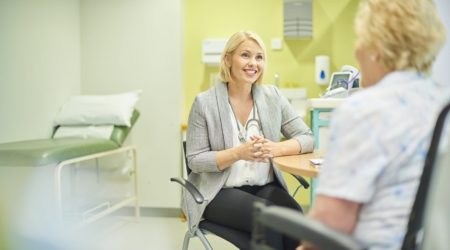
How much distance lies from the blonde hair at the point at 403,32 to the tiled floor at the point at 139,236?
7.10ft

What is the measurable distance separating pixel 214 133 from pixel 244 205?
0.36 meters

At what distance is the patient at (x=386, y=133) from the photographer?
814mm

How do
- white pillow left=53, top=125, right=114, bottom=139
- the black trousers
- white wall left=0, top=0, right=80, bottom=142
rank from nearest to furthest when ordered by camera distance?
the black trousers → white wall left=0, top=0, right=80, bottom=142 → white pillow left=53, top=125, right=114, bottom=139

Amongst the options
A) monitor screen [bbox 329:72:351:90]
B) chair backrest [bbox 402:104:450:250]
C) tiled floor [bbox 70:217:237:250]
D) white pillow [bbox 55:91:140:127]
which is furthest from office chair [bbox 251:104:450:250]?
white pillow [bbox 55:91:140:127]

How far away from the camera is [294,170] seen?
1.46m

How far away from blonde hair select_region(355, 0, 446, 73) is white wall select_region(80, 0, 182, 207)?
2.61 meters

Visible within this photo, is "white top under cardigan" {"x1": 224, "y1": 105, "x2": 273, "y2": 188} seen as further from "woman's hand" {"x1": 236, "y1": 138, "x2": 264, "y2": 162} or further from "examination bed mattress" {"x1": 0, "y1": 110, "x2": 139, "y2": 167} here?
"examination bed mattress" {"x1": 0, "y1": 110, "x2": 139, "y2": 167}

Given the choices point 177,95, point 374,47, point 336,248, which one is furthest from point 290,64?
point 336,248

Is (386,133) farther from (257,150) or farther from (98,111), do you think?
(98,111)

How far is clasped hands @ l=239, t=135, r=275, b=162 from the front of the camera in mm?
1703

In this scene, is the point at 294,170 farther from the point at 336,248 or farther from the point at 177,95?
the point at 177,95

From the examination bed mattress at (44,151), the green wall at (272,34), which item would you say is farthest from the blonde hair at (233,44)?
the green wall at (272,34)

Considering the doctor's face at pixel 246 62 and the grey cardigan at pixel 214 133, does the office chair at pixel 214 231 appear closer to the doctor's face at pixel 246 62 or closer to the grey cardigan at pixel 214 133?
the grey cardigan at pixel 214 133

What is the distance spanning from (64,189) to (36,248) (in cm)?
66
